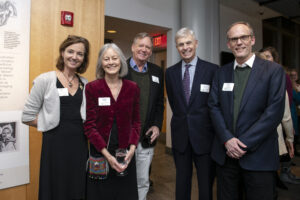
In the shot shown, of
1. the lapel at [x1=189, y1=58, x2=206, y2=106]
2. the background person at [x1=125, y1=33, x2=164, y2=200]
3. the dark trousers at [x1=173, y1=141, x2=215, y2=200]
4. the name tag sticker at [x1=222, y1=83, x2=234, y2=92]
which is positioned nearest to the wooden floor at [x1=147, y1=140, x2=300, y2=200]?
the dark trousers at [x1=173, y1=141, x2=215, y2=200]

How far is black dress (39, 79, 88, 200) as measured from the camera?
1.62 m

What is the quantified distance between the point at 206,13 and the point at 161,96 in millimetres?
2867

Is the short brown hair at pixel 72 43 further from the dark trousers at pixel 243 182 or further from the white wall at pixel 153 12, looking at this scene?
the white wall at pixel 153 12

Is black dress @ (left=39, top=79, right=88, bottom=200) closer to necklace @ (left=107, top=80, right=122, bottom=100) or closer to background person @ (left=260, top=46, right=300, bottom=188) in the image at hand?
necklace @ (left=107, top=80, right=122, bottom=100)

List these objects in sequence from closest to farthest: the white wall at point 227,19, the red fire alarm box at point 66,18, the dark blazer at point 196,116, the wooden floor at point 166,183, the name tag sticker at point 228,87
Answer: the name tag sticker at point 228,87
the dark blazer at point 196,116
the red fire alarm box at point 66,18
the wooden floor at point 166,183
the white wall at point 227,19

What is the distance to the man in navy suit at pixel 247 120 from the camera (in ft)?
5.09

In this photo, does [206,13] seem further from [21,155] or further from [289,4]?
[21,155]

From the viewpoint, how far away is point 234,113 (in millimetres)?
1679

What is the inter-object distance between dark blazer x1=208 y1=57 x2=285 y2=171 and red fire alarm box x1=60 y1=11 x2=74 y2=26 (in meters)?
1.75

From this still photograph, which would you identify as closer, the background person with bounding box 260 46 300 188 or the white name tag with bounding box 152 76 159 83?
the white name tag with bounding box 152 76 159 83

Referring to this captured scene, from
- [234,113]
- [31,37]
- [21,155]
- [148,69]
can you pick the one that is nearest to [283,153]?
[234,113]

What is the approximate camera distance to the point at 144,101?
6.43 ft

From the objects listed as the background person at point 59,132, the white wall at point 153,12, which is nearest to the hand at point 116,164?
the background person at point 59,132

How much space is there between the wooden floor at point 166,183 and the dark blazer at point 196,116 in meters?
1.17
